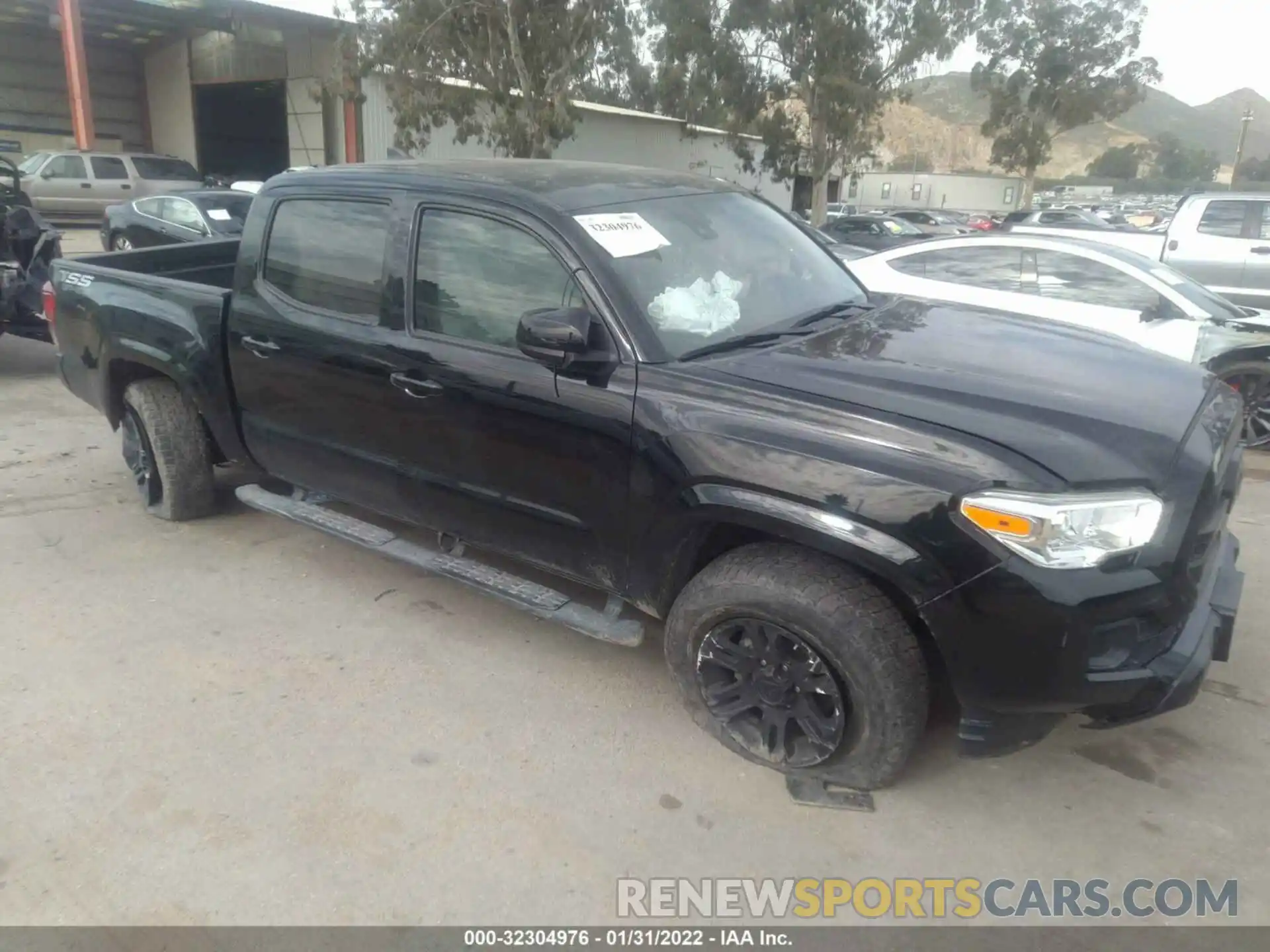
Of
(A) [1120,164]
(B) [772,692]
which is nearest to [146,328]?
(B) [772,692]

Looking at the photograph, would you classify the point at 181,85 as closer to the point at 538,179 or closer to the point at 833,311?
the point at 538,179

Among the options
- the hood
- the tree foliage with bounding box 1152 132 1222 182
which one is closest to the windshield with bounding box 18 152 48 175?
the hood

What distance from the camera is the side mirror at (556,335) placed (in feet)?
9.73

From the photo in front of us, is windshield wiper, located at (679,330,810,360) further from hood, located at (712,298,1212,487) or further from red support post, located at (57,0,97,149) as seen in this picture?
red support post, located at (57,0,97,149)

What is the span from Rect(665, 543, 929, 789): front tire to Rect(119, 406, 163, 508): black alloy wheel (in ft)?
10.6

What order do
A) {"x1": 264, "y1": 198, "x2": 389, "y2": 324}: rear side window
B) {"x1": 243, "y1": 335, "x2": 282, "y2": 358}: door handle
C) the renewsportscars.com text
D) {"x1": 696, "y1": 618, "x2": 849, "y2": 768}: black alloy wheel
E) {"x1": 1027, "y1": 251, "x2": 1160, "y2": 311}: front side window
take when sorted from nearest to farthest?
1. the renewsportscars.com text
2. {"x1": 696, "y1": 618, "x2": 849, "y2": 768}: black alloy wheel
3. {"x1": 264, "y1": 198, "x2": 389, "y2": 324}: rear side window
4. {"x1": 243, "y1": 335, "x2": 282, "y2": 358}: door handle
5. {"x1": 1027, "y1": 251, "x2": 1160, "y2": 311}: front side window

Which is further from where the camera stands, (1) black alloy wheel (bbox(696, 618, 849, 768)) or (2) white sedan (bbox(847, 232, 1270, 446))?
(2) white sedan (bbox(847, 232, 1270, 446))

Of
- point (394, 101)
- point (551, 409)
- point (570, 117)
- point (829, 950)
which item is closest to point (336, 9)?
point (394, 101)

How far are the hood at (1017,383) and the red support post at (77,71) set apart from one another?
25.0 meters

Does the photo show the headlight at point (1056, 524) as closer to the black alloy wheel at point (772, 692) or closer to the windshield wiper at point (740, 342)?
the black alloy wheel at point (772, 692)

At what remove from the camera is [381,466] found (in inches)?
151

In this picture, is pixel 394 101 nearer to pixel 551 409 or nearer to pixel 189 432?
pixel 189 432

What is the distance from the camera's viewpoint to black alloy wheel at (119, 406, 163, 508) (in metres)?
4.93

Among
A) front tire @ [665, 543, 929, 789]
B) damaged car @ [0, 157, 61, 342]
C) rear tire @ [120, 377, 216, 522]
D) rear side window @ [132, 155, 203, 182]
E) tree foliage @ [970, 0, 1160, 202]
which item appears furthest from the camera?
tree foliage @ [970, 0, 1160, 202]
